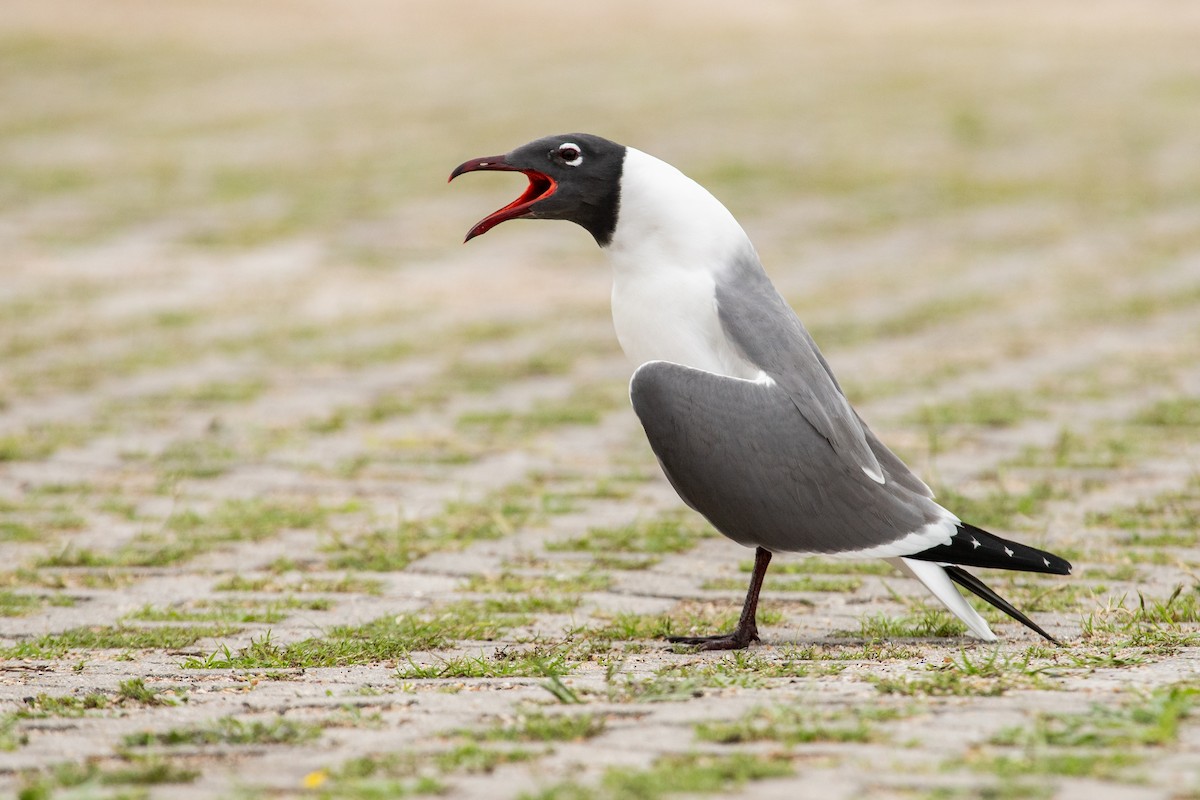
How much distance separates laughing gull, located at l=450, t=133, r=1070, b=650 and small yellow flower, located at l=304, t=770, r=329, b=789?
4.63 feet

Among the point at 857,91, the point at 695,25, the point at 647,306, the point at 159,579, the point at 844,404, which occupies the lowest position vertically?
the point at 159,579

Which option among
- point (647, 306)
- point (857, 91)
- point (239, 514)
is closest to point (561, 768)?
point (647, 306)

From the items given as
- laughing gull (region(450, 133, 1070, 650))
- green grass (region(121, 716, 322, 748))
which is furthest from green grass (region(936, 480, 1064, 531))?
green grass (region(121, 716, 322, 748))

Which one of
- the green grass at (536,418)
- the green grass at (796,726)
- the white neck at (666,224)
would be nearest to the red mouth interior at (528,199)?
the white neck at (666,224)

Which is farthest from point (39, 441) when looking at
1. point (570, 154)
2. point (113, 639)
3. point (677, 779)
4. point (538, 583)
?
point (677, 779)

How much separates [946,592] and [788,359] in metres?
0.68

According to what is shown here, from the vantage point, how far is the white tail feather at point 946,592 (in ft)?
12.6

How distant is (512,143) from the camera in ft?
50.1

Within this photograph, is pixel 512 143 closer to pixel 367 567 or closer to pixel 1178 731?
pixel 367 567

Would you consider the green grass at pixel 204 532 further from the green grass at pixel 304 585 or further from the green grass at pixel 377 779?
the green grass at pixel 377 779

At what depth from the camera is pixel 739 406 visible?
12.6 feet

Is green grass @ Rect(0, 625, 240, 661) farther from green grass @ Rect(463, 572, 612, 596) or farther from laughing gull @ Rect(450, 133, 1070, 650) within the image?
laughing gull @ Rect(450, 133, 1070, 650)

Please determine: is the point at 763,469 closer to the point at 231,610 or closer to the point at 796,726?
the point at 796,726

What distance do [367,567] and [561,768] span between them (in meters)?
2.35
